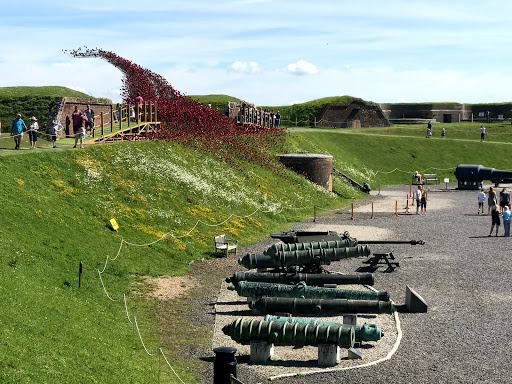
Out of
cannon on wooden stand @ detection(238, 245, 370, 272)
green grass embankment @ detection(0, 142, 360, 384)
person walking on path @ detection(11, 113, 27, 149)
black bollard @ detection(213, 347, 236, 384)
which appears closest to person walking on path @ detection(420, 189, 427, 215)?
green grass embankment @ detection(0, 142, 360, 384)

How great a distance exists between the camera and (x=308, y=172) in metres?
50.1

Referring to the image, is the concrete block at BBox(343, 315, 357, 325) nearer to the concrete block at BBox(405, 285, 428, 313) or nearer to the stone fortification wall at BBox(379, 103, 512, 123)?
the concrete block at BBox(405, 285, 428, 313)

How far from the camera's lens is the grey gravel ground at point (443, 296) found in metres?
15.2

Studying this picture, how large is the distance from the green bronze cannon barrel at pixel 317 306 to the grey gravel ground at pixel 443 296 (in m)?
1.20

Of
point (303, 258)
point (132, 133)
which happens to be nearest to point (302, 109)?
point (132, 133)

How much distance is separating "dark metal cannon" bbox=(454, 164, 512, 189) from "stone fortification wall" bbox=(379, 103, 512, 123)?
130 ft

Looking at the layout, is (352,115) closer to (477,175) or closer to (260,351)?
(477,175)

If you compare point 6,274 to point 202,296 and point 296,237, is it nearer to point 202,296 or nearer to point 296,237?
point 202,296

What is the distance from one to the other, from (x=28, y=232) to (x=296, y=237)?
34.7 ft

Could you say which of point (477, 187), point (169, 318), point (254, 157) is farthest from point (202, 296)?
point (477, 187)

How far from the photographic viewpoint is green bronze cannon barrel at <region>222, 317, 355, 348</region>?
15641 mm

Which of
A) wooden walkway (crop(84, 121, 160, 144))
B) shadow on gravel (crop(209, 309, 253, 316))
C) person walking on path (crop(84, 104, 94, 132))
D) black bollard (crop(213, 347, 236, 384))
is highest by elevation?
person walking on path (crop(84, 104, 94, 132))

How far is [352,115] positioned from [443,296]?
68.1 meters

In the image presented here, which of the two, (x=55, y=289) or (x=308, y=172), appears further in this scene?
(x=308, y=172)
